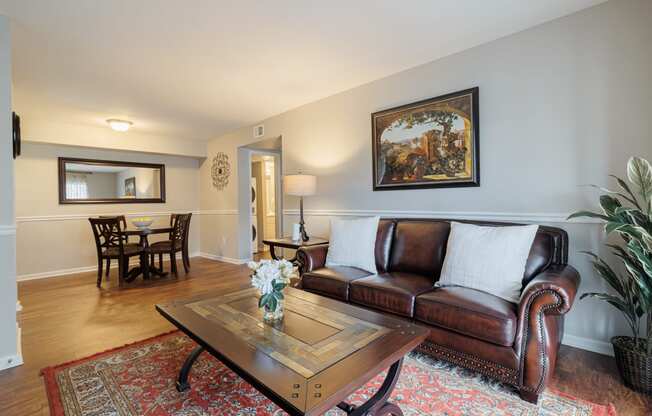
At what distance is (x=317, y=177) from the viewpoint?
13.1 feet

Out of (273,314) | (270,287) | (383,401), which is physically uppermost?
(270,287)

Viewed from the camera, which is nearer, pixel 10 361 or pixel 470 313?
pixel 470 313

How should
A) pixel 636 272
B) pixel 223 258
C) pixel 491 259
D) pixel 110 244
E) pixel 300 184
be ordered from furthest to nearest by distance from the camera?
pixel 223 258
pixel 110 244
pixel 300 184
pixel 491 259
pixel 636 272

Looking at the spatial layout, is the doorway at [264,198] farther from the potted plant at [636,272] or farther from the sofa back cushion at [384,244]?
the potted plant at [636,272]

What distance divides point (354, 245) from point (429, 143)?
119cm

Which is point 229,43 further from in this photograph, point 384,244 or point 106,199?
point 106,199

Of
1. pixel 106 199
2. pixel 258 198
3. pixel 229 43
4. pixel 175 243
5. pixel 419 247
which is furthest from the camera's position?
pixel 258 198

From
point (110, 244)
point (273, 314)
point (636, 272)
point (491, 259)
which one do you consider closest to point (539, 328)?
point (491, 259)

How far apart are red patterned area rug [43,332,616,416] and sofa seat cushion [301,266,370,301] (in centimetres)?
67

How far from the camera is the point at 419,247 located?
262 cm

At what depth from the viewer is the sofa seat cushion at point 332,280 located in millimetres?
2430

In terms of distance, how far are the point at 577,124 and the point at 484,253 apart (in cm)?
116

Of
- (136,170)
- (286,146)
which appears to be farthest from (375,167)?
(136,170)

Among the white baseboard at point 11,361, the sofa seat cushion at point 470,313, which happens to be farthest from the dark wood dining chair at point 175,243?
the sofa seat cushion at point 470,313
